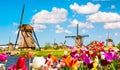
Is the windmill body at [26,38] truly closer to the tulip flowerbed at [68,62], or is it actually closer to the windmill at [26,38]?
the windmill at [26,38]

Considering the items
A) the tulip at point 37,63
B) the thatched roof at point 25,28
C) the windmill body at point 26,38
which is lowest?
the tulip at point 37,63

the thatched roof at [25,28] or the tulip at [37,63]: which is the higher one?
the thatched roof at [25,28]

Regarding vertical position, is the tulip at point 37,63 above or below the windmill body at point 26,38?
below

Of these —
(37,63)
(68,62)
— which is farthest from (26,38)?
(37,63)

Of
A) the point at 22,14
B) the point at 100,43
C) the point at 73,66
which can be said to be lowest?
the point at 73,66

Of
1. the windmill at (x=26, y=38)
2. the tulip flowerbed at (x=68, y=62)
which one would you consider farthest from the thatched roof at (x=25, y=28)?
the tulip flowerbed at (x=68, y=62)

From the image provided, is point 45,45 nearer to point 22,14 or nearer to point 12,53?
point 22,14

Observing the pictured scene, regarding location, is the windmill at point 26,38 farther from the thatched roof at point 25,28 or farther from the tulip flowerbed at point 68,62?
the tulip flowerbed at point 68,62

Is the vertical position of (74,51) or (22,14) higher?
(22,14)

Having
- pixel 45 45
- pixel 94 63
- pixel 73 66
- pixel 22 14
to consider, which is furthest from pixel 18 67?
pixel 45 45

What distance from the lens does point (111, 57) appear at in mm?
4969

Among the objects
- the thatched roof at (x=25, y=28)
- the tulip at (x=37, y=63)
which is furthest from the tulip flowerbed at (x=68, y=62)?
the thatched roof at (x=25, y=28)

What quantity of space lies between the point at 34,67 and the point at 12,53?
50489mm

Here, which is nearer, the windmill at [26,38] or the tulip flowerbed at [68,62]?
the tulip flowerbed at [68,62]
